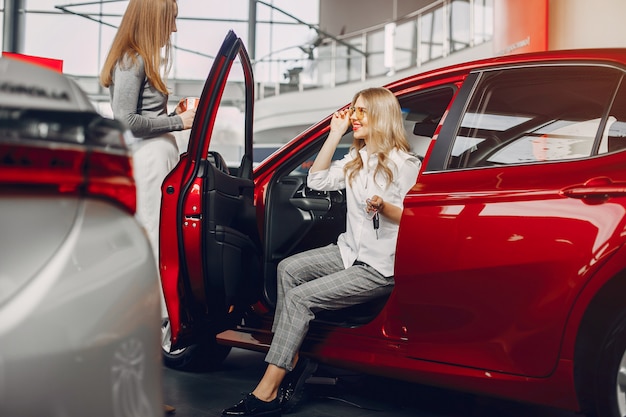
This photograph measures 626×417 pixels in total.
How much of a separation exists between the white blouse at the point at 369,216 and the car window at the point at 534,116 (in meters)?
0.27

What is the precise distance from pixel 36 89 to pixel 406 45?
39.8 ft

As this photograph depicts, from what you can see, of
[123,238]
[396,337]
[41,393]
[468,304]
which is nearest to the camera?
[41,393]

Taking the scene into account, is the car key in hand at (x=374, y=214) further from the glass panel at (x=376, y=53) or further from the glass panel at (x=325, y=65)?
the glass panel at (x=325, y=65)

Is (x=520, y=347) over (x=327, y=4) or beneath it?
beneath

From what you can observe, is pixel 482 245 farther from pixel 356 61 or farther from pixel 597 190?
pixel 356 61

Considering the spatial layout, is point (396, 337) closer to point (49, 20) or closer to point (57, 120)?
point (57, 120)

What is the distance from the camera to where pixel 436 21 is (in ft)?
38.1

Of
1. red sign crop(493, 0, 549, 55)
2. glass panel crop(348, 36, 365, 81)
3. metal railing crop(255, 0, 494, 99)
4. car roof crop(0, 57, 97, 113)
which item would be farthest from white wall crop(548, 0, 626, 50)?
glass panel crop(348, 36, 365, 81)

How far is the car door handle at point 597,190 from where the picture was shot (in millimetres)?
2074

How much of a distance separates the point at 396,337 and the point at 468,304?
333 millimetres

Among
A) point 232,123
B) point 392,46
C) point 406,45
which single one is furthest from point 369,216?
point 392,46

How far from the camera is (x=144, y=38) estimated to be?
2.82 m

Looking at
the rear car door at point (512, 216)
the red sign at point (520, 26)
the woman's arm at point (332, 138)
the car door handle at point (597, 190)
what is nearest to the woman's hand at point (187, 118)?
the woman's arm at point (332, 138)

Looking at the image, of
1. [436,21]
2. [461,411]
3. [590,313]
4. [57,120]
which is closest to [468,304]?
[590,313]
